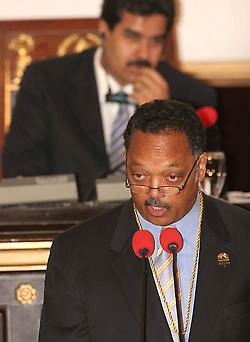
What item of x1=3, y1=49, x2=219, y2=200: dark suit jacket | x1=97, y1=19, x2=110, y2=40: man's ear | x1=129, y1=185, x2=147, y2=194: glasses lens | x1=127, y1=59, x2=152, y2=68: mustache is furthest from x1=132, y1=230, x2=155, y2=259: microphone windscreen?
x1=97, y1=19, x2=110, y2=40: man's ear

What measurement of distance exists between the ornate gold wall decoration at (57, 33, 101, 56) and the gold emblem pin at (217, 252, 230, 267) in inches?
118

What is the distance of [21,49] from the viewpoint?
532 centimetres

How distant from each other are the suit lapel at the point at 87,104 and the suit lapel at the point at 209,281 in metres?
1.85

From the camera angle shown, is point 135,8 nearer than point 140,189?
No

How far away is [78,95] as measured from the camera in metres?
4.50

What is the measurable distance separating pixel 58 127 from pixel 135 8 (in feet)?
2.10

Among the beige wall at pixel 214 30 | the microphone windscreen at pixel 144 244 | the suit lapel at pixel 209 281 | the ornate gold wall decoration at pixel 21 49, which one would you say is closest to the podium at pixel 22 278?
the suit lapel at pixel 209 281

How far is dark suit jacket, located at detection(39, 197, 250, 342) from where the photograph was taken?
243 cm

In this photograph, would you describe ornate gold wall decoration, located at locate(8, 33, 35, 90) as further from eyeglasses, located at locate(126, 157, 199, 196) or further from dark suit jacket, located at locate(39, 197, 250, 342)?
eyeglasses, located at locate(126, 157, 199, 196)

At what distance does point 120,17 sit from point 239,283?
222 centimetres

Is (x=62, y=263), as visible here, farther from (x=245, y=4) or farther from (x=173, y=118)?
(x=245, y=4)

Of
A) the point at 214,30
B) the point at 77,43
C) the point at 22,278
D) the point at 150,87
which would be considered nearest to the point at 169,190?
the point at 22,278

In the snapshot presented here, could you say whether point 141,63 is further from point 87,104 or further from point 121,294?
point 121,294

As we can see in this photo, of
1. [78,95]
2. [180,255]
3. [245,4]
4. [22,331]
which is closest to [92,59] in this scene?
[78,95]
